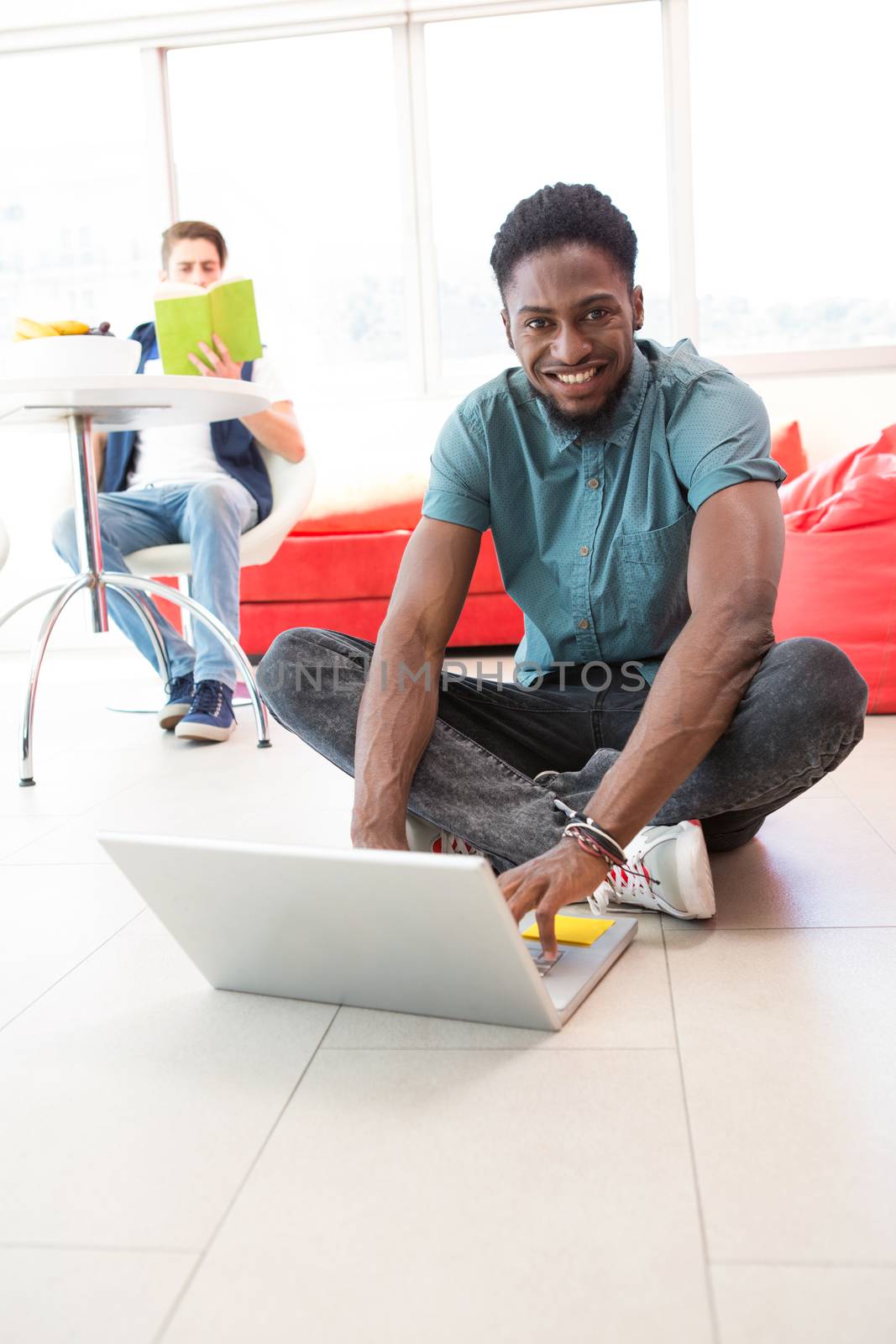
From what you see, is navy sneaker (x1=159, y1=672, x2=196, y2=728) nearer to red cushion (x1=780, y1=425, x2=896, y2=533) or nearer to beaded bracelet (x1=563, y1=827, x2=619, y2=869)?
red cushion (x1=780, y1=425, x2=896, y2=533)

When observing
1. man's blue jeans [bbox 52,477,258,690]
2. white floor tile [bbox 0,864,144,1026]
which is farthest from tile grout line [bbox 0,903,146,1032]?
man's blue jeans [bbox 52,477,258,690]

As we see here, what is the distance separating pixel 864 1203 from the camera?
2.81 feet

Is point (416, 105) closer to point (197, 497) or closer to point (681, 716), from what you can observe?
point (197, 497)

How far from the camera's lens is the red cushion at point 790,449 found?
4082 mm

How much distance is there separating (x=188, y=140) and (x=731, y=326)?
235 centimetres

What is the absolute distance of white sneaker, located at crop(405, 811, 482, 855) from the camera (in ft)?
5.18

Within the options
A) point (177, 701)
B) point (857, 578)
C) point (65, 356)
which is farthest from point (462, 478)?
point (177, 701)

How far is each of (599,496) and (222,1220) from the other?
1022 mm

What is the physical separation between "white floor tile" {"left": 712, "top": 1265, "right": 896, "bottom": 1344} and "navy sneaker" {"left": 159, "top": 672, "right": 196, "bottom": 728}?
225 cm

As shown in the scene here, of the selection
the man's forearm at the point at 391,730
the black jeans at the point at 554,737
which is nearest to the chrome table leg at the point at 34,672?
the black jeans at the point at 554,737

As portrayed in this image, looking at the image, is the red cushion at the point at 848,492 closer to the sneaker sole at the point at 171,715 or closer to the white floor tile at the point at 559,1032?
the sneaker sole at the point at 171,715

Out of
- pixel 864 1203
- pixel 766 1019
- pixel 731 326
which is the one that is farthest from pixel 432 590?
pixel 731 326

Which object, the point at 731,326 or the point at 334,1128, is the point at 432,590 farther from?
the point at 731,326

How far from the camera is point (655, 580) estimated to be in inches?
61.7
